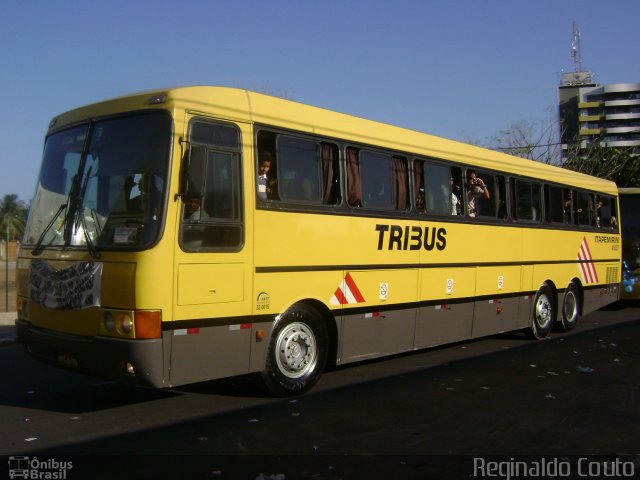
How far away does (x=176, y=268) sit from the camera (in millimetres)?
5656

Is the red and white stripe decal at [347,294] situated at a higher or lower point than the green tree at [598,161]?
lower

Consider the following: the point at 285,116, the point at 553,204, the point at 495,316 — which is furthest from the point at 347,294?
the point at 553,204

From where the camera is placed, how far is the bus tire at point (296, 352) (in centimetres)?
670

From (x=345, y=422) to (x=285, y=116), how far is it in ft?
10.7

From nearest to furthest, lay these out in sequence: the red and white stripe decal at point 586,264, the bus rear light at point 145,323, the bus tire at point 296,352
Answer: the bus rear light at point 145,323 → the bus tire at point 296,352 → the red and white stripe decal at point 586,264

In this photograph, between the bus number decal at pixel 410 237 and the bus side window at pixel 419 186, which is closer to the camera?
the bus number decal at pixel 410 237

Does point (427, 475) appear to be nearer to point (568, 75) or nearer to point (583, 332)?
point (583, 332)

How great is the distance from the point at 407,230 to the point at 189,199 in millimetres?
3521

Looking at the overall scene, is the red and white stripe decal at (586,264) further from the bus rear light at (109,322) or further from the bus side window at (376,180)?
the bus rear light at (109,322)

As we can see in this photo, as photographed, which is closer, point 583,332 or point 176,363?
point 176,363

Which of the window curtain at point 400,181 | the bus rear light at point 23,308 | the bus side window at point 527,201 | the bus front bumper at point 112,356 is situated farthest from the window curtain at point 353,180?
the bus side window at point 527,201

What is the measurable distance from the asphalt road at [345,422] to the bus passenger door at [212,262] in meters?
0.61

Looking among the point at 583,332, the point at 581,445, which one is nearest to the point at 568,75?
the point at 583,332

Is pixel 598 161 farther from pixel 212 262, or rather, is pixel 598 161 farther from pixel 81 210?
pixel 81 210
